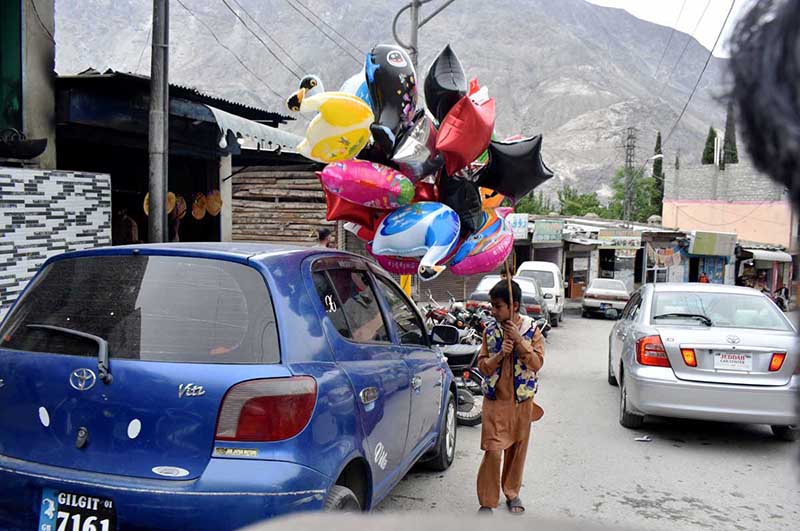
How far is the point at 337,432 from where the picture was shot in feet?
10.0

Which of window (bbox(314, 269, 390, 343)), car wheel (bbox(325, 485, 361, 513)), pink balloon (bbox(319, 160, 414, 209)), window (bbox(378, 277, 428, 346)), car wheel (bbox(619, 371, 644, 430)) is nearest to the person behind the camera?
car wheel (bbox(325, 485, 361, 513))

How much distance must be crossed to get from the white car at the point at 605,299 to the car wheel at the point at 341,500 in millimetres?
22108

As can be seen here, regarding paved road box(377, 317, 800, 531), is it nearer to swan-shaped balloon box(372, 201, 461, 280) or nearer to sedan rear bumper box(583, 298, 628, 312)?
swan-shaped balloon box(372, 201, 461, 280)

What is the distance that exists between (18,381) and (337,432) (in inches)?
57.3

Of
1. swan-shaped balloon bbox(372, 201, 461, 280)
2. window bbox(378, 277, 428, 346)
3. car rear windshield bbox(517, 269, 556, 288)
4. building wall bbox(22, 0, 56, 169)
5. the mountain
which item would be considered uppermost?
the mountain

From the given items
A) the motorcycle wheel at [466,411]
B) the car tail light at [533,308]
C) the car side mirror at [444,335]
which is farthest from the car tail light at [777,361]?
the car tail light at [533,308]

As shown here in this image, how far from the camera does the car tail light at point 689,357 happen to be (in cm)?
641

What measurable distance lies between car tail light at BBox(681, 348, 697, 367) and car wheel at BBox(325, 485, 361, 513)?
173 inches

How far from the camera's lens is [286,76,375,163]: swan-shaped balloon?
202 inches

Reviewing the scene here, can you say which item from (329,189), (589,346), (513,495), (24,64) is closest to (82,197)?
(24,64)

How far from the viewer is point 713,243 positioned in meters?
35.9

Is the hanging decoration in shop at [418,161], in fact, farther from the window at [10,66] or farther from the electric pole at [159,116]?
the window at [10,66]

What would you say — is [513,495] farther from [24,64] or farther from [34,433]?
[24,64]

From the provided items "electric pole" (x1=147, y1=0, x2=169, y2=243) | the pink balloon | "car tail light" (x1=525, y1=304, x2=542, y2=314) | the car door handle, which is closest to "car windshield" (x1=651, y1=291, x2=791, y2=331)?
the pink balloon
